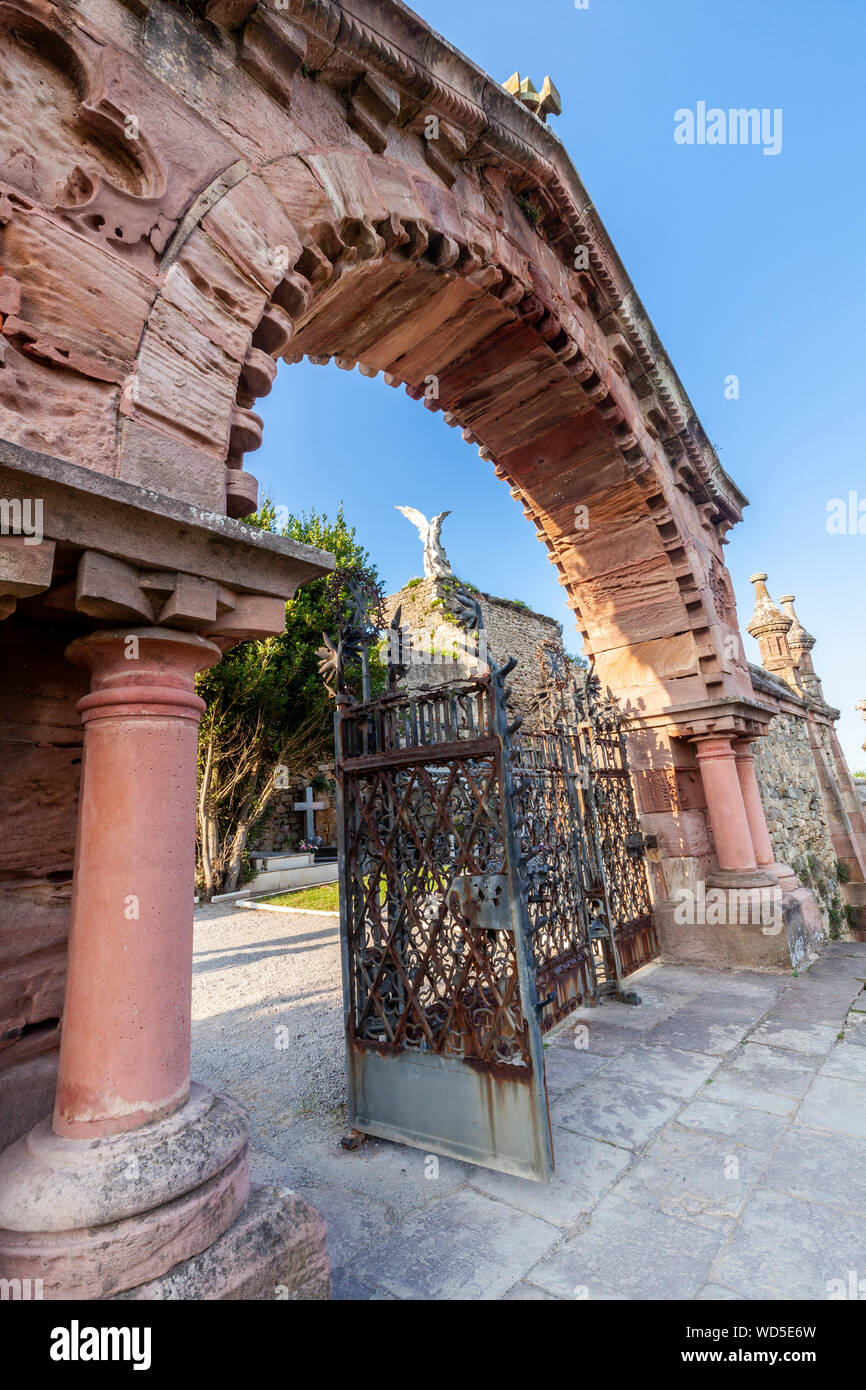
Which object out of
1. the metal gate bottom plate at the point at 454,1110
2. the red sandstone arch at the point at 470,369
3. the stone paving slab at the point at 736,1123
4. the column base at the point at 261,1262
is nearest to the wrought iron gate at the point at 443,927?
the metal gate bottom plate at the point at 454,1110

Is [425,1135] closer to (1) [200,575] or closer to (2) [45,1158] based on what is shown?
(2) [45,1158]

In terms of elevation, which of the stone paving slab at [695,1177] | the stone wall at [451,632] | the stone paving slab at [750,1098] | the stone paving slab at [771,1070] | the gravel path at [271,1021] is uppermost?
the stone wall at [451,632]

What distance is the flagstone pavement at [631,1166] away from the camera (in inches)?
69.7

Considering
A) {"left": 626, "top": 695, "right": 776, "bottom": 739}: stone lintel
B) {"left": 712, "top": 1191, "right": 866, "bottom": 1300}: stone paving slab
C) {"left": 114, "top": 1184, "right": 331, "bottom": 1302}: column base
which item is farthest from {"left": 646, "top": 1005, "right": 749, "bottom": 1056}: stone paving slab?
{"left": 114, "top": 1184, "right": 331, "bottom": 1302}: column base

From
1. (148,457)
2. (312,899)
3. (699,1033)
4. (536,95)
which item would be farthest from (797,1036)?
(312,899)

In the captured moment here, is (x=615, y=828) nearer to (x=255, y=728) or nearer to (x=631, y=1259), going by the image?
(x=631, y=1259)

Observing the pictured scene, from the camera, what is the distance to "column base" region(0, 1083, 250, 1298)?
1.26m

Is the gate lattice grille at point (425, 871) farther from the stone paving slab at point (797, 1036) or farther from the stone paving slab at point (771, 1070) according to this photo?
the stone paving slab at point (797, 1036)

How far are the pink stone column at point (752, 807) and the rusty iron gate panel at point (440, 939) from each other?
407 cm

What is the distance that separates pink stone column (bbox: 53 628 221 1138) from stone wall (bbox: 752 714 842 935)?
7184 mm

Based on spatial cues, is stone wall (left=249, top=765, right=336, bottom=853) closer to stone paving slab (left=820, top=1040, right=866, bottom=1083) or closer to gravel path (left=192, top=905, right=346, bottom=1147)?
gravel path (left=192, top=905, right=346, bottom=1147)

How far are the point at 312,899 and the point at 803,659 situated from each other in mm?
9491
